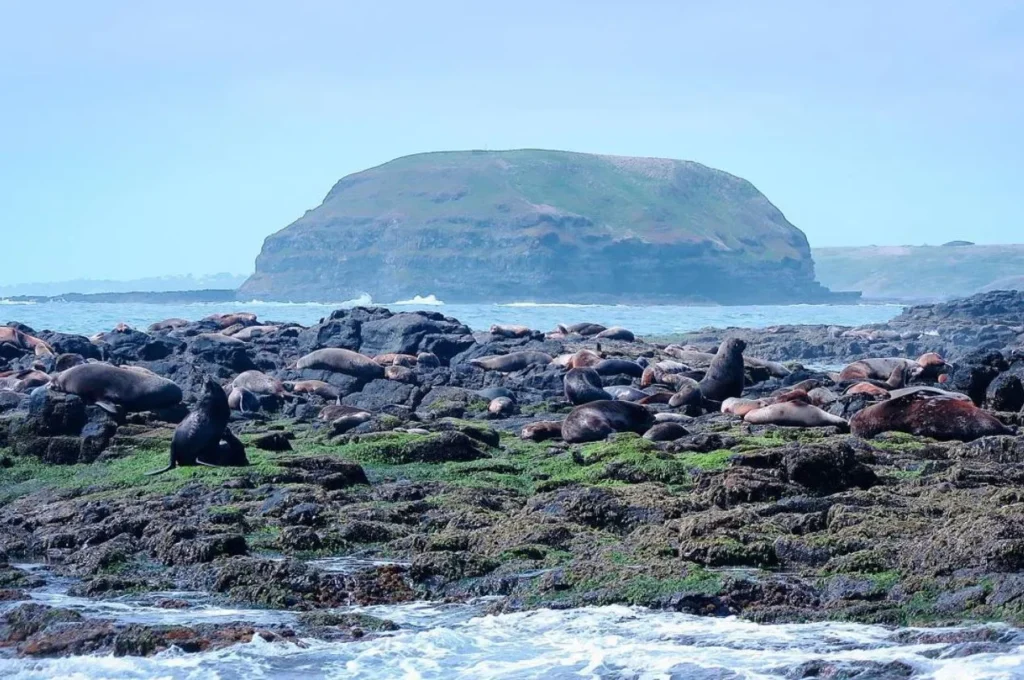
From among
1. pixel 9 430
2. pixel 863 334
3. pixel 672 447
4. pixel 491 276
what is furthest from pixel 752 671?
pixel 491 276

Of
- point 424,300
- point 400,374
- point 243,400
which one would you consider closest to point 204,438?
point 243,400

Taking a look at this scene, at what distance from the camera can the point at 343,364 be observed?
25.1 metres

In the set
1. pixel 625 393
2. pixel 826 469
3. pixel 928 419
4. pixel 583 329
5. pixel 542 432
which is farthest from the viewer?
pixel 583 329

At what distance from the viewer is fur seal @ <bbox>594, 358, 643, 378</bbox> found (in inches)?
977

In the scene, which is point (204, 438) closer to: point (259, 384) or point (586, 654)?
point (586, 654)

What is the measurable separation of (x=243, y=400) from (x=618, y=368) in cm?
739

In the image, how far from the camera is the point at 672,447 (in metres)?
14.7

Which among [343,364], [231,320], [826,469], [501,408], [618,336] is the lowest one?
[501,408]

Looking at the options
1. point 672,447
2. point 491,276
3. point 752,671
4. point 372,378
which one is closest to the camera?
point 752,671

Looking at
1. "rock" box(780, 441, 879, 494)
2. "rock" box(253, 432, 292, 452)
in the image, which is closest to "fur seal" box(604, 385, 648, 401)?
"rock" box(253, 432, 292, 452)

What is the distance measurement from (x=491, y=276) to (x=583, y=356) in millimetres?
153871

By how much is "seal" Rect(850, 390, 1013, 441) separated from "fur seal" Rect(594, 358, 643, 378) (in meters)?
9.32

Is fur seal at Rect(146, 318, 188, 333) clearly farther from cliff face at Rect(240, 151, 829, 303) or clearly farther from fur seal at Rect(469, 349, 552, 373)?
cliff face at Rect(240, 151, 829, 303)

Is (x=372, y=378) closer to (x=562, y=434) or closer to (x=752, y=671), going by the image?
(x=562, y=434)
